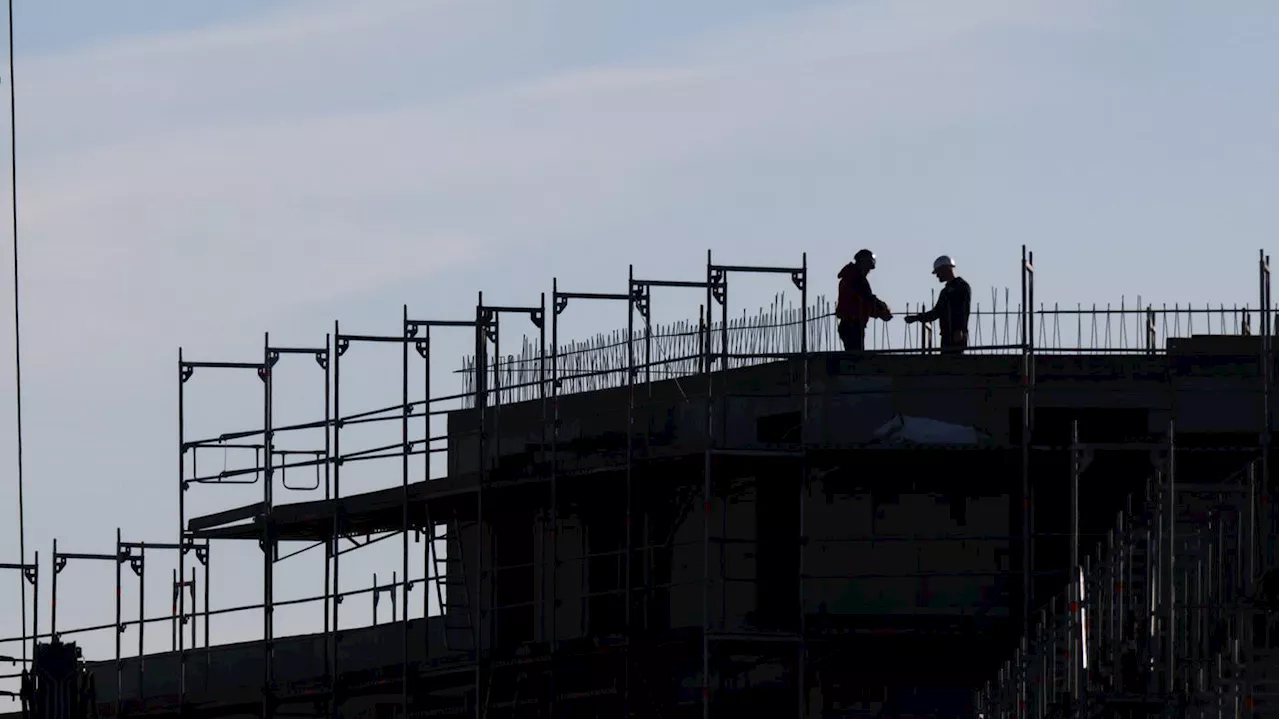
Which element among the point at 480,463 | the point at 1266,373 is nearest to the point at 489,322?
the point at 480,463

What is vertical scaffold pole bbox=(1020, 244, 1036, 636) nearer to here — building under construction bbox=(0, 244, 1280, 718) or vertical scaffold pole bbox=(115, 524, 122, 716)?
building under construction bbox=(0, 244, 1280, 718)

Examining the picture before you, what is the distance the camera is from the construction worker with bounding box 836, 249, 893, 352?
39.5 m

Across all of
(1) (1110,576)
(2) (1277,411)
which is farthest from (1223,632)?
(2) (1277,411)

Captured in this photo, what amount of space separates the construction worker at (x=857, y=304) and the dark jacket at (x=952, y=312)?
1.87ft

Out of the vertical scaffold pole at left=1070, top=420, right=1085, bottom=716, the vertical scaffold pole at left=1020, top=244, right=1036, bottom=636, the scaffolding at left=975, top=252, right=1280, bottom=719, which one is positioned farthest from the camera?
the vertical scaffold pole at left=1020, top=244, right=1036, bottom=636

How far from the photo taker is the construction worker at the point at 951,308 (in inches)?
1534

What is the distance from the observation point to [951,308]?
39.1m

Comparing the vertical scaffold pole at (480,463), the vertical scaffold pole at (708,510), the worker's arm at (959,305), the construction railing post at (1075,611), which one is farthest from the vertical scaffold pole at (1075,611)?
the vertical scaffold pole at (480,463)

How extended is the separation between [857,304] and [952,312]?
1181 millimetres

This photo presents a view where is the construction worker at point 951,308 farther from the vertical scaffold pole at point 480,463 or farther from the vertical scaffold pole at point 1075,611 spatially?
the vertical scaffold pole at point 480,463

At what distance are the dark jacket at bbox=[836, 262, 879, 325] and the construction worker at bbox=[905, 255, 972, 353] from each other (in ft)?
2.20

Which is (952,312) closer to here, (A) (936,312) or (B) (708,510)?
(A) (936,312)

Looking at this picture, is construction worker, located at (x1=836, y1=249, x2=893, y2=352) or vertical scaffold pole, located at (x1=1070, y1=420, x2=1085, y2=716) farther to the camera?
construction worker, located at (x1=836, y1=249, x2=893, y2=352)

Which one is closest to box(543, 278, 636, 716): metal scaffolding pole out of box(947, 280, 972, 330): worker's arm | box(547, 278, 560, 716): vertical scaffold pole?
box(547, 278, 560, 716): vertical scaffold pole
